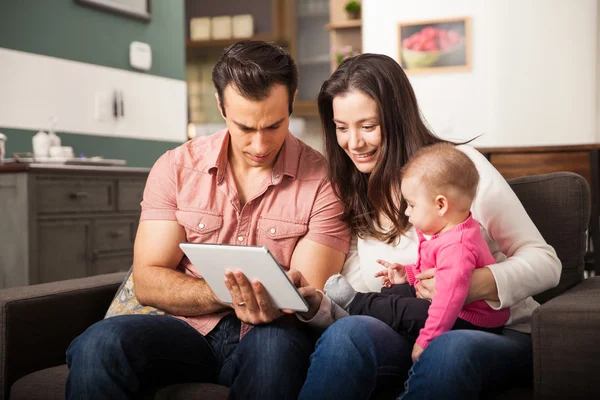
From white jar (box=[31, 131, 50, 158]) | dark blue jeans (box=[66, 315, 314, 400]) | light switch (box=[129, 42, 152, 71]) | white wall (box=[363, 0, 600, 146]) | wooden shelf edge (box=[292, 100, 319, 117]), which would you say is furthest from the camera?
wooden shelf edge (box=[292, 100, 319, 117])

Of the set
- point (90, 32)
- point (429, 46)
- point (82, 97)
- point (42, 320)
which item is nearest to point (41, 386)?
point (42, 320)

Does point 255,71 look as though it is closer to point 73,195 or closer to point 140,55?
point 73,195

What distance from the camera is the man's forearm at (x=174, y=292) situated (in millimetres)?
1749

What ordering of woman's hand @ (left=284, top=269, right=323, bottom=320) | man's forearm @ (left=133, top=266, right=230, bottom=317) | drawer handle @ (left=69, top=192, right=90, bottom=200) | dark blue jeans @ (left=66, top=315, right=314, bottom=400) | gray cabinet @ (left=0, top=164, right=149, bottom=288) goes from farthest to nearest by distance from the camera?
drawer handle @ (left=69, top=192, right=90, bottom=200) < gray cabinet @ (left=0, top=164, right=149, bottom=288) < man's forearm @ (left=133, top=266, right=230, bottom=317) < woman's hand @ (left=284, top=269, right=323, bottom=320) < dark blue jeans @ (left=66, top=315, right=314, bottom=400)

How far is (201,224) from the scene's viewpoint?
1896mm

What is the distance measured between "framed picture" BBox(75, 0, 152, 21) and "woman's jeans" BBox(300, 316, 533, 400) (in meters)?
3.24

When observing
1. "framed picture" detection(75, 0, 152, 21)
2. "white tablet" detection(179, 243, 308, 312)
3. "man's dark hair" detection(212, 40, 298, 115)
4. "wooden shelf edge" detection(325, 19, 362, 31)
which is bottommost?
"white tablet" detection(179, 243, 308, 312)

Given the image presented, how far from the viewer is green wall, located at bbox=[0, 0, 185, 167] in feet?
12.4

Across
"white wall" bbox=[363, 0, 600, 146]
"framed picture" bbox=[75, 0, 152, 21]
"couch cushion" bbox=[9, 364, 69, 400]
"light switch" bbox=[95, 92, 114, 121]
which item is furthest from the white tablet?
"white wall" bbox=[363, 0, 600, 146]

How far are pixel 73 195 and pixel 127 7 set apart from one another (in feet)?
5.14

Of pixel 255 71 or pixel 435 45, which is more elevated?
pixel 435 45

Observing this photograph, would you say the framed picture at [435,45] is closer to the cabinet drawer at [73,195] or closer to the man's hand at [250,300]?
the cabinet drawer at [73,195]

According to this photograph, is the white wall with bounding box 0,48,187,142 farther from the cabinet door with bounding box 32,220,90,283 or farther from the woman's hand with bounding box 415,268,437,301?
the woman's hand with bounding box 415,268,437,301

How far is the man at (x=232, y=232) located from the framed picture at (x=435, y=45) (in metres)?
3.47
